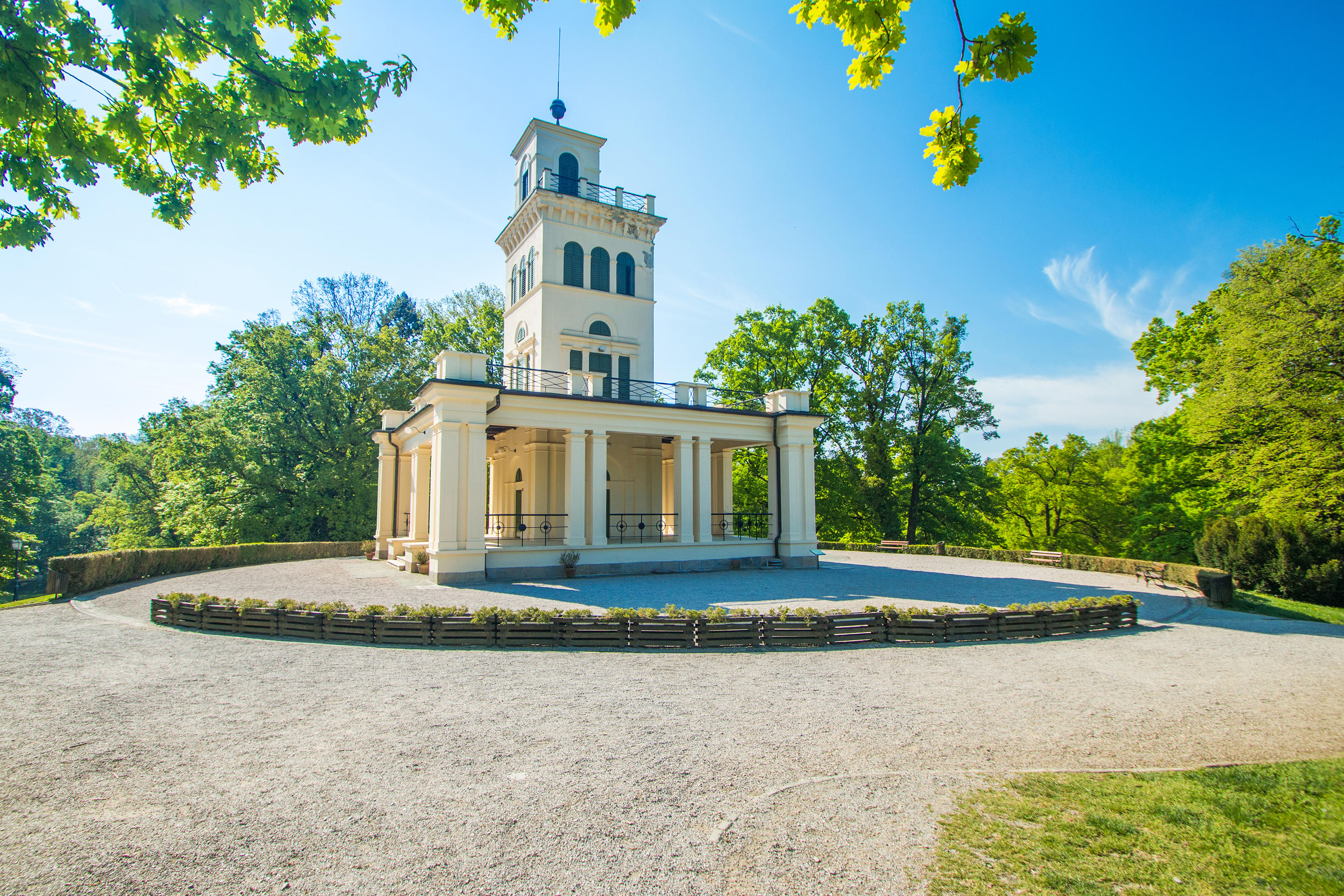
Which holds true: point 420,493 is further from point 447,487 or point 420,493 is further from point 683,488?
point 683,488

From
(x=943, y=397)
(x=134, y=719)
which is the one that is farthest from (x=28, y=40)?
(x=943, y=397)

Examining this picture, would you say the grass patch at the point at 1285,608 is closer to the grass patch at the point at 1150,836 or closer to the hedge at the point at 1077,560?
the hedge at the point at 1077,560

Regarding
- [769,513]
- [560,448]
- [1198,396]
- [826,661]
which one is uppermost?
[1198,396]

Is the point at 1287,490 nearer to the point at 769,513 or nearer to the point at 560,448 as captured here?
the point at 769,513

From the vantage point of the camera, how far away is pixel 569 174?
85.4 ft

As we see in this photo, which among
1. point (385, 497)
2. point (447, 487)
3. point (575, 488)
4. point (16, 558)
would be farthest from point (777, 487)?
point (16, 558)

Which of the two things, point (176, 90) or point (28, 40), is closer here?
point (28, 40)

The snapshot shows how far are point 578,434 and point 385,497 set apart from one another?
11664mm

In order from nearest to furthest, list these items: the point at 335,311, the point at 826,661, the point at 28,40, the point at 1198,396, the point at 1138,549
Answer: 1. the point at 28,40
2. the point at 826,661
3. the point at 1198,396
4. the point at 1138,549
5. the point at 335,311

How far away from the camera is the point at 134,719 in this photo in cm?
701

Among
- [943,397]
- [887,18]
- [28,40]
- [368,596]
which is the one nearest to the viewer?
[28,40]

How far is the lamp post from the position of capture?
3055cm

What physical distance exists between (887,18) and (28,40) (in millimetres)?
5438

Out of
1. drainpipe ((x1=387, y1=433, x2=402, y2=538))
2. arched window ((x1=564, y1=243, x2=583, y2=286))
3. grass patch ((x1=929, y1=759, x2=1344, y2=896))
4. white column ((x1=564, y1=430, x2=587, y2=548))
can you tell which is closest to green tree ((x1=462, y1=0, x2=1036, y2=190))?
grass patch ((x1=929, y1=759, x2=1344, y2=896))
